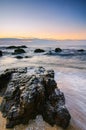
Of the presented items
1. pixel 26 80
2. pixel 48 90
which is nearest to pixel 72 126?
pixel 48 90

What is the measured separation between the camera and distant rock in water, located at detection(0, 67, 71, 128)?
3674 mm

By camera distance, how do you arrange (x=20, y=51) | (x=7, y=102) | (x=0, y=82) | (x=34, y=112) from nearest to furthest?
(x=34, y=112) → (x=7, y=102) → (x=0, y=82) → (x=20, y=51)

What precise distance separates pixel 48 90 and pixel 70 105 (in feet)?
3.77

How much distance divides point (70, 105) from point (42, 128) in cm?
166

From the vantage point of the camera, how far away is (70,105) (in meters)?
5.05

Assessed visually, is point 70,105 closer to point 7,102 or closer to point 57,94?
point 57,94

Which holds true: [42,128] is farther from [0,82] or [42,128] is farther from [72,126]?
[0,82]

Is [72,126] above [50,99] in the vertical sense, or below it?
below

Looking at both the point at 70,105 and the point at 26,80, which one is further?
the point at 70,105

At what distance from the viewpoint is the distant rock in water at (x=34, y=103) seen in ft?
12.1

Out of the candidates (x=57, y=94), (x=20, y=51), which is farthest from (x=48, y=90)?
(x=20, y=51)

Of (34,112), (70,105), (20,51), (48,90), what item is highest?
(48,90)

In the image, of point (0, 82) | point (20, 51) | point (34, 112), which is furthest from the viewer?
point (20, 51)

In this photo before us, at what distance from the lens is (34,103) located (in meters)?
3.81
